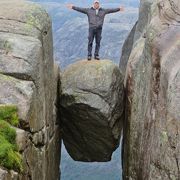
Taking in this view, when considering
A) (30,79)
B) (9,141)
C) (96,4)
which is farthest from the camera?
(96,4)

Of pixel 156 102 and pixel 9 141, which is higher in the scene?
pixel 156 102

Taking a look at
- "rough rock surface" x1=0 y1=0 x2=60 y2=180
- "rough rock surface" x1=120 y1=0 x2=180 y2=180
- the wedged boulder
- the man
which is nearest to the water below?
the wedged boulder

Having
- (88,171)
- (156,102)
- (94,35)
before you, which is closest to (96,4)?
(94,35)

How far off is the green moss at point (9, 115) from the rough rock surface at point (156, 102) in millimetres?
5161

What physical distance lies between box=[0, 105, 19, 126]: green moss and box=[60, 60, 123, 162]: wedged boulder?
784 cm

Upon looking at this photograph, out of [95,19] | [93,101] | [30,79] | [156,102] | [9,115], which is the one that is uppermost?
[95,19]

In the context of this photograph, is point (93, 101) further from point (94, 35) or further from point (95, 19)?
point (95, 19)

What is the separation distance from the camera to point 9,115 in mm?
16828

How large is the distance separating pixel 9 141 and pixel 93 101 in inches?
354

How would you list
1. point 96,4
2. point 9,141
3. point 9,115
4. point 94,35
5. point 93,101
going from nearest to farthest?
1. point 9,141
2. point 9,115
3. point 93,101
4. point 96,4
5. point 94,35

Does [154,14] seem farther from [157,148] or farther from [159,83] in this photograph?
[157,148]

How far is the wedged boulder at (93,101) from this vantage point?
80.2 ft

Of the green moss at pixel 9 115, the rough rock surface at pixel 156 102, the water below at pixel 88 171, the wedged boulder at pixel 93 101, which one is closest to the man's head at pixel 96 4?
the wedged boulder at pixel 93 101

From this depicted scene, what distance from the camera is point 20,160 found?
627 inches
